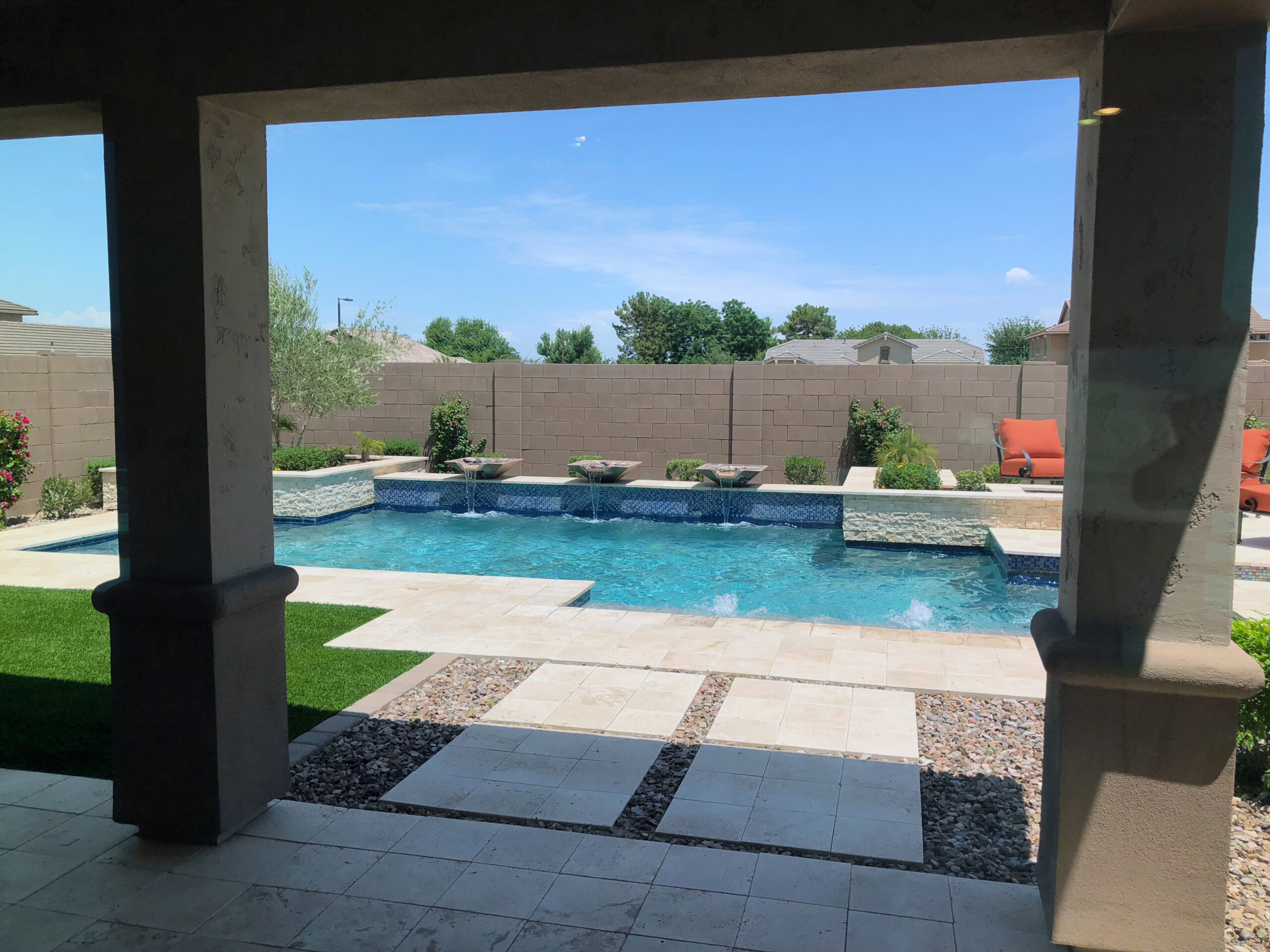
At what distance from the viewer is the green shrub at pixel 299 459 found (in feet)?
40.2

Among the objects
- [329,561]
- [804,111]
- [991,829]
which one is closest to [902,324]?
[804,111]

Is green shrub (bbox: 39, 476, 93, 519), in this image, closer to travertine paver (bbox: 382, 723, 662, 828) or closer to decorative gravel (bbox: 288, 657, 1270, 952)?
decorative gravel (bbox: 288, 657, 1270, 952)

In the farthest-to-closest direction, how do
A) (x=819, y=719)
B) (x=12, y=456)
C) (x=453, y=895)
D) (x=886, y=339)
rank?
(x=886, y=339) < (x=12, y=456) < (x=819, y=719) < (x=453, y=895)

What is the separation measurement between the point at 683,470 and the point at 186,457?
1054 cm

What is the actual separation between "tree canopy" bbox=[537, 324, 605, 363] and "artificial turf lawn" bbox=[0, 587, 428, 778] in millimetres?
49121

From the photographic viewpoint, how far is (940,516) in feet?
32.6

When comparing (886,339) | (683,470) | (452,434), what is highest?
(886,339)

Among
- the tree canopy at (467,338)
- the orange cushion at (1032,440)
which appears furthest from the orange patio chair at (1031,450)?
the tree canopy at (467,338)

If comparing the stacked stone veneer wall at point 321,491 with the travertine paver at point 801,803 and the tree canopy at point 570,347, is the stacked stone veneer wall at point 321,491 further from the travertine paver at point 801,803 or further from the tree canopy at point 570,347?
the tree canopy at point 570,347

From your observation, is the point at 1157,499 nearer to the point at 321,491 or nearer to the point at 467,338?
the point at 321,491

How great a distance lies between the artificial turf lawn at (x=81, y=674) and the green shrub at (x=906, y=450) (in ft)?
27.1

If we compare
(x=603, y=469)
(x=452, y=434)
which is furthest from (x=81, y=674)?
(x=452, y=434)

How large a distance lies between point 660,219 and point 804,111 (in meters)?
20.5

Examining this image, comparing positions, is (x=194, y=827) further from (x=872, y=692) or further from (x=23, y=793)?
(x=872, y=692)
